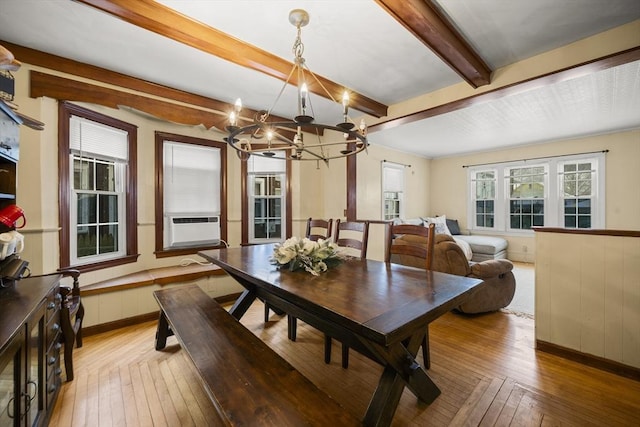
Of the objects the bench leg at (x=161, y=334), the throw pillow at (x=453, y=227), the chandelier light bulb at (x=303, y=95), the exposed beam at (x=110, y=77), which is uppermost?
the exposed beam at (x=110, y=77)

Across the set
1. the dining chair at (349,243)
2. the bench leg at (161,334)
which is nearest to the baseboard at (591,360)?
the dining chair at (349,243)

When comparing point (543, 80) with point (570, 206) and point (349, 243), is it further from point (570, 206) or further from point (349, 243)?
point (570, 206)

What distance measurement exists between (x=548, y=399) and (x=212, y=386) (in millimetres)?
2015

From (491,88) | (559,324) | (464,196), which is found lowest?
(559,324)

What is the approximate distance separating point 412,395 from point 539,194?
577 cm

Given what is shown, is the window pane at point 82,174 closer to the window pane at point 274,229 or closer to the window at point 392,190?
the window pane at point 274,229

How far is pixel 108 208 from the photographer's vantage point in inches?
122

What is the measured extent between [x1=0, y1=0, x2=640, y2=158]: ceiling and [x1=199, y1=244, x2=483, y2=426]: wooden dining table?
1.68 m

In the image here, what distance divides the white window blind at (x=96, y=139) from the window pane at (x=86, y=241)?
0.78 metres

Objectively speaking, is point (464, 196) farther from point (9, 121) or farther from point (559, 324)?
point (9, 121)

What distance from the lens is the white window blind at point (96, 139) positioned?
8.82 ft

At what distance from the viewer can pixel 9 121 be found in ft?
5.39

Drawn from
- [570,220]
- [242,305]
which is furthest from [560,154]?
[242,305]

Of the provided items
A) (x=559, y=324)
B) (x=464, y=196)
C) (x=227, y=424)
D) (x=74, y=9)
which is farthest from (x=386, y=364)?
(x=464, y=196)
